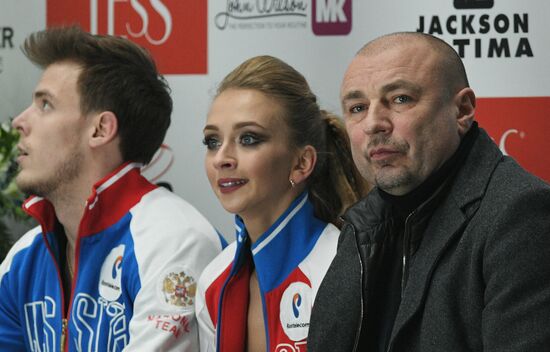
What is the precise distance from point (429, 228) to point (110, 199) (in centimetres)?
112

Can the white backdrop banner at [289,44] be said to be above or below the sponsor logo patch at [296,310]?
above

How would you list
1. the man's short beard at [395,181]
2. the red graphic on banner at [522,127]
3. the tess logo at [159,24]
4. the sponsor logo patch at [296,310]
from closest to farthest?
the man's short beard at [395,181] → the sponsor logo patch at [296,310] → the red graphic on banner at [522,127] → the tess logo at [159,24]

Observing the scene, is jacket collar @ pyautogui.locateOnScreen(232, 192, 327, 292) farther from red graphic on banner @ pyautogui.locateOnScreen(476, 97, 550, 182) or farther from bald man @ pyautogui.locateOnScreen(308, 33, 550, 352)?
red graphic on banner @ pyautogui.locateOnScreen(476, 97, 550, 182)

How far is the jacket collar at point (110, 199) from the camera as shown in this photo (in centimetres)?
254

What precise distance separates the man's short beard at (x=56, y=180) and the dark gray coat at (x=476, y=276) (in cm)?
105

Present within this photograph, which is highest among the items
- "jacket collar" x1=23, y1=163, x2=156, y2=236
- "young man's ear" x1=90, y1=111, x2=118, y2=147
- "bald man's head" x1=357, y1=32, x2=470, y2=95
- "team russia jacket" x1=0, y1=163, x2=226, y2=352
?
"bald man's head" x1=357, y1=32, x2=470, y2=95

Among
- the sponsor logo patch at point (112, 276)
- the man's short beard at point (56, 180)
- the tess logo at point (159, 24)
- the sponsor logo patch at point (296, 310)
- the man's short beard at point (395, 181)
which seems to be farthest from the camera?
the tess logo at point (159, 24)

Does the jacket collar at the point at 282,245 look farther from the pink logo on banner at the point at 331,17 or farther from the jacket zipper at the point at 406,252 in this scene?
the pink logo on banner at the point at 331,17

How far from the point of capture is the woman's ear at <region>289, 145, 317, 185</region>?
2346 millimetres

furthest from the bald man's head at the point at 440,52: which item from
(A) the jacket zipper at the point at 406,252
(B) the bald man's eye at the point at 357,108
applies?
(A) the jacket zipper at the point at 406,252

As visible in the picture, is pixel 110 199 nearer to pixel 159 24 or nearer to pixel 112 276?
pixel 112 276

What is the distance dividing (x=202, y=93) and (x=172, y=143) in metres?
0.23

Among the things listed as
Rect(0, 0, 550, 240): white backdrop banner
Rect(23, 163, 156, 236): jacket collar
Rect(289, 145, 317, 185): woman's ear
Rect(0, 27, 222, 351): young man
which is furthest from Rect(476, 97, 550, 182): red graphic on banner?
Rect(23, 163, 156, 236): jacket collar

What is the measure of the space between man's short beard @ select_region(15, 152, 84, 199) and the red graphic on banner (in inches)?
56.7
